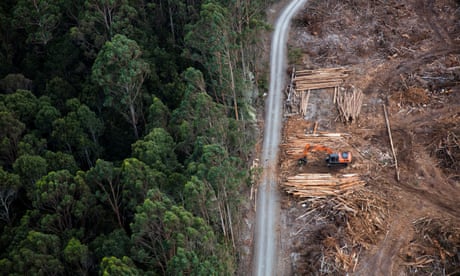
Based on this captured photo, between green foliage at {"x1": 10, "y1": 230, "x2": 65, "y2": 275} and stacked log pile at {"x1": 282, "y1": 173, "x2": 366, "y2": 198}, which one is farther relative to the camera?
stacked log pile at {"x1": 282, "y1": 173, "x2": 366, "y2": 198}

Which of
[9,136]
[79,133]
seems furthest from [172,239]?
[9,136]

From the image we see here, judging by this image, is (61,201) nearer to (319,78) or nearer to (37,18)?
(37,18)

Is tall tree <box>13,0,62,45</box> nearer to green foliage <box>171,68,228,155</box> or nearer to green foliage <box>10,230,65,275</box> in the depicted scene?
green foliage <box>171,68,228,155</box>

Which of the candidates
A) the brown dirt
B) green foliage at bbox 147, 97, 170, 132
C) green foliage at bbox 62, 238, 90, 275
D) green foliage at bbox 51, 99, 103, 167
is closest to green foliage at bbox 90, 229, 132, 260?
green foliage at bbox 62, 238, 90, 275

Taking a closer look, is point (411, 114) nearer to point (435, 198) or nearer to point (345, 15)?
point (435, 198)

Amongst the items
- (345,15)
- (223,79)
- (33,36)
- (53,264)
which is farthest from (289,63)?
(53,264)
